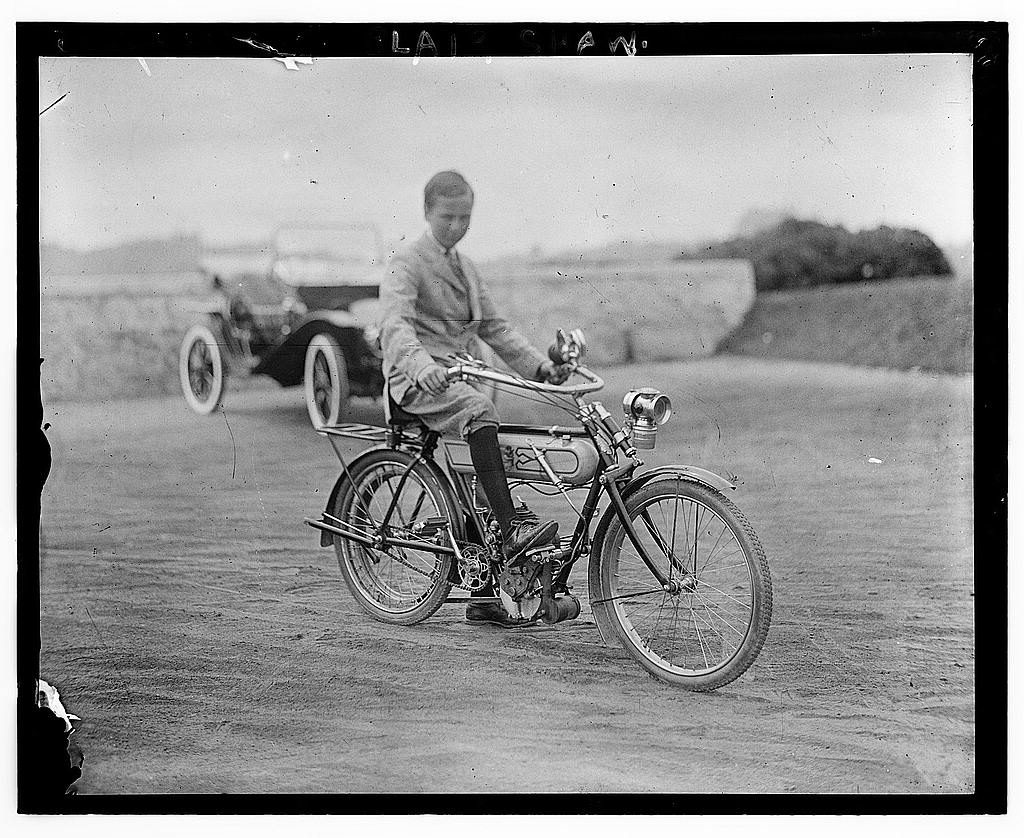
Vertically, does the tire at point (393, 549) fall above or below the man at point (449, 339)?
below

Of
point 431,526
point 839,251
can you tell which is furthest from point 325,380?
point 839,251

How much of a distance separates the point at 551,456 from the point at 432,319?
47 centimetres

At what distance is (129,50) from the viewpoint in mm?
3043

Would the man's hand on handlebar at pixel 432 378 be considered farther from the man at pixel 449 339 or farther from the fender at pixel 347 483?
the fender at pixel 347 483

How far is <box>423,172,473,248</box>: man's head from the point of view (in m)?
3.05

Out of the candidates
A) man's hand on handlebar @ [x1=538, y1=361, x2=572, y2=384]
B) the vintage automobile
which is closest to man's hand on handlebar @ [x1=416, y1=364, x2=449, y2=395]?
the vintage automobile

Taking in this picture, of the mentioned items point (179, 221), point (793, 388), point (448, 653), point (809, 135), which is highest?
point (809, 135)

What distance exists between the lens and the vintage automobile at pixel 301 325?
3.06m

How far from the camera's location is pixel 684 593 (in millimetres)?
2990

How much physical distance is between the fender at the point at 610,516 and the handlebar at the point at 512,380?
26 centimetres

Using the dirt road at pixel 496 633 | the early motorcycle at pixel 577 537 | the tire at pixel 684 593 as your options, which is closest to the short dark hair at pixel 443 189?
the early motorcycle at pixel 577 537
